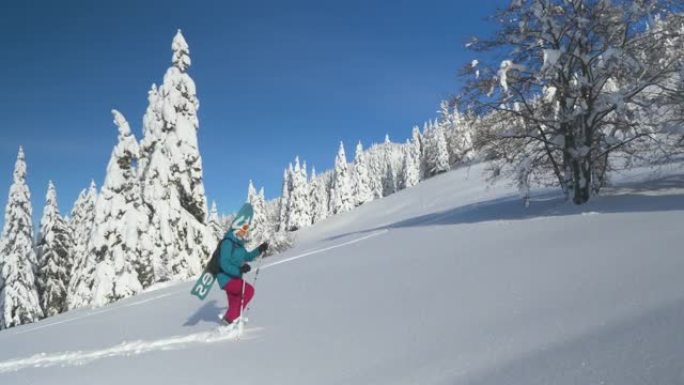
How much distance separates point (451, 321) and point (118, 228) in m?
22.6

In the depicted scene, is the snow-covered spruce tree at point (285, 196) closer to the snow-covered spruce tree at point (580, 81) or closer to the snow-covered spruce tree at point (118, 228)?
the snow-covered spruce tree at point (118, 228)

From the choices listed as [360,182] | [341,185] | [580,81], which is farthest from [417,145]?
[580,81]

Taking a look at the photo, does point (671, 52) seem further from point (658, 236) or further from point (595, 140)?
point (658, 236)

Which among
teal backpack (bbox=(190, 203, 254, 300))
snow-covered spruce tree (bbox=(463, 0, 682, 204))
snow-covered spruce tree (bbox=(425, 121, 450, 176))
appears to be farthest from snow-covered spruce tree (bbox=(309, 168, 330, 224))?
teal backpack (bbox=(190, 203, 254, 300))

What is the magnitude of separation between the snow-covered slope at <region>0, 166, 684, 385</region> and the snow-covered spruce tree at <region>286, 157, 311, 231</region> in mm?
64381

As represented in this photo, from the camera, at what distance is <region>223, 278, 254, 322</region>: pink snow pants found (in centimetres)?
732

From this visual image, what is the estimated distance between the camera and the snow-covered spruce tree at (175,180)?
22812 millimetres

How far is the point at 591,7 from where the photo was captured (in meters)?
11.5

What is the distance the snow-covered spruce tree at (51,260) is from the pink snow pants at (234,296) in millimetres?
34793

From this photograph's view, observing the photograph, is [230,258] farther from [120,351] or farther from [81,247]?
[81,247]

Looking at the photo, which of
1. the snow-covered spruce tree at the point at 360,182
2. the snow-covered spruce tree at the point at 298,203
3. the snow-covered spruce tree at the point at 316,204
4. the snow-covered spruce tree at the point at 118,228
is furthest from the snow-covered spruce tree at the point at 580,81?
the snow-covered spruce tree at the point at 316,204

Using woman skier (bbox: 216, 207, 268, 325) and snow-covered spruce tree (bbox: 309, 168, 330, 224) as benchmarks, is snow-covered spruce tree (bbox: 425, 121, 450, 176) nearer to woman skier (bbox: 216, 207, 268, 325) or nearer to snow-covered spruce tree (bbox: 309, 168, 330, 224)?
snow-covered spruce tree (bbox: 309, 168, 330, 224)

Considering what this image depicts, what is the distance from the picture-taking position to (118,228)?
2370 centimetres

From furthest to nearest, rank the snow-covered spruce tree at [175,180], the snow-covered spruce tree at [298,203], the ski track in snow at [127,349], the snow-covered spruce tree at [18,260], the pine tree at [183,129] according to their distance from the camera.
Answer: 1. the snow-covered spruce tree at [298,203]
2. the snow-covered spruce tree at [18,260]
3. the pine tree at [183,129]
4. the snow-covered spruce tree at [175,180]
5. the ski track in snow at [127,349]
